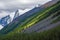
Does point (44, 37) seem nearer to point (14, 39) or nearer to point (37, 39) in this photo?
point (37, 39)

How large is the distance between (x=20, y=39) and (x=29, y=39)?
89 centimetres

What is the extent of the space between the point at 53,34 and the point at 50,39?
93cm

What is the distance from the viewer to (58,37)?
17828mm

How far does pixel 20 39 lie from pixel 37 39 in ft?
5.43

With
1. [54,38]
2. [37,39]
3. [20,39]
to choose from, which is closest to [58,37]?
[54,38]

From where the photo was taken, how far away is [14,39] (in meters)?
19.4

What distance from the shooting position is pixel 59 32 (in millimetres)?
18250

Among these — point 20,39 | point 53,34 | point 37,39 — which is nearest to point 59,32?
point 53,34

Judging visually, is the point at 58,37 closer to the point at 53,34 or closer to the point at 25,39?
the point at 53,34

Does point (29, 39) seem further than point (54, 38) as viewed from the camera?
Yes

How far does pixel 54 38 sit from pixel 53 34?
896 mm

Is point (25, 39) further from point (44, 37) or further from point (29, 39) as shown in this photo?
point (44, 37)

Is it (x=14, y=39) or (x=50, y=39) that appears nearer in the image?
(x=50, y=39)

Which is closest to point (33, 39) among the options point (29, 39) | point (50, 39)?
point (29, 39)
